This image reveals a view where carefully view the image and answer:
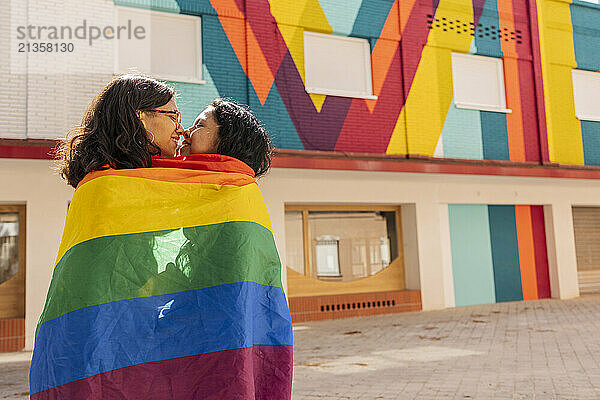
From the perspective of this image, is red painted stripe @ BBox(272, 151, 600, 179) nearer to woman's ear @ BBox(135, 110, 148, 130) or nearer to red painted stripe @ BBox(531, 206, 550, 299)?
red painted stripe @ BBox(531, 206, 550, 299)

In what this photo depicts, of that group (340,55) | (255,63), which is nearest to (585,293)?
→ (340,55)

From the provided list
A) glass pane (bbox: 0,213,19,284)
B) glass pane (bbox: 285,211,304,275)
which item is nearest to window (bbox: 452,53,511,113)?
glass pane (bbox: 285,211,304,275)

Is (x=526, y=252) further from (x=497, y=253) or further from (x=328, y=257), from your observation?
(x=328, y=257)

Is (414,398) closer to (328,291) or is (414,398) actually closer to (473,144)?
(328,291)

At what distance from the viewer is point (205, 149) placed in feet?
6.98

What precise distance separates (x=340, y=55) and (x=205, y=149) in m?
11.1

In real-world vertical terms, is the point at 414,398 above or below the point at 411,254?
below

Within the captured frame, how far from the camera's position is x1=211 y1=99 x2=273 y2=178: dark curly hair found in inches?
83.4

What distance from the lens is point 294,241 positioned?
12.6m

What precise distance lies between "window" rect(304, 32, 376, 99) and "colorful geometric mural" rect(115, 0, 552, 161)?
0.17 meters

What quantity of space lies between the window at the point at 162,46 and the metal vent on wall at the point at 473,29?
236 inches

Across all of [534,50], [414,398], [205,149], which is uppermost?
[534,50]

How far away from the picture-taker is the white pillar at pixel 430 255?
13.6 m

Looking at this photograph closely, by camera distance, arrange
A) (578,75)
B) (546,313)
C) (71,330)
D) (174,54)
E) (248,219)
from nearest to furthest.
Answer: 1. (71,330)
2. (248,219)
3. (174,54)
4. (546,313)
5. (578,75)
